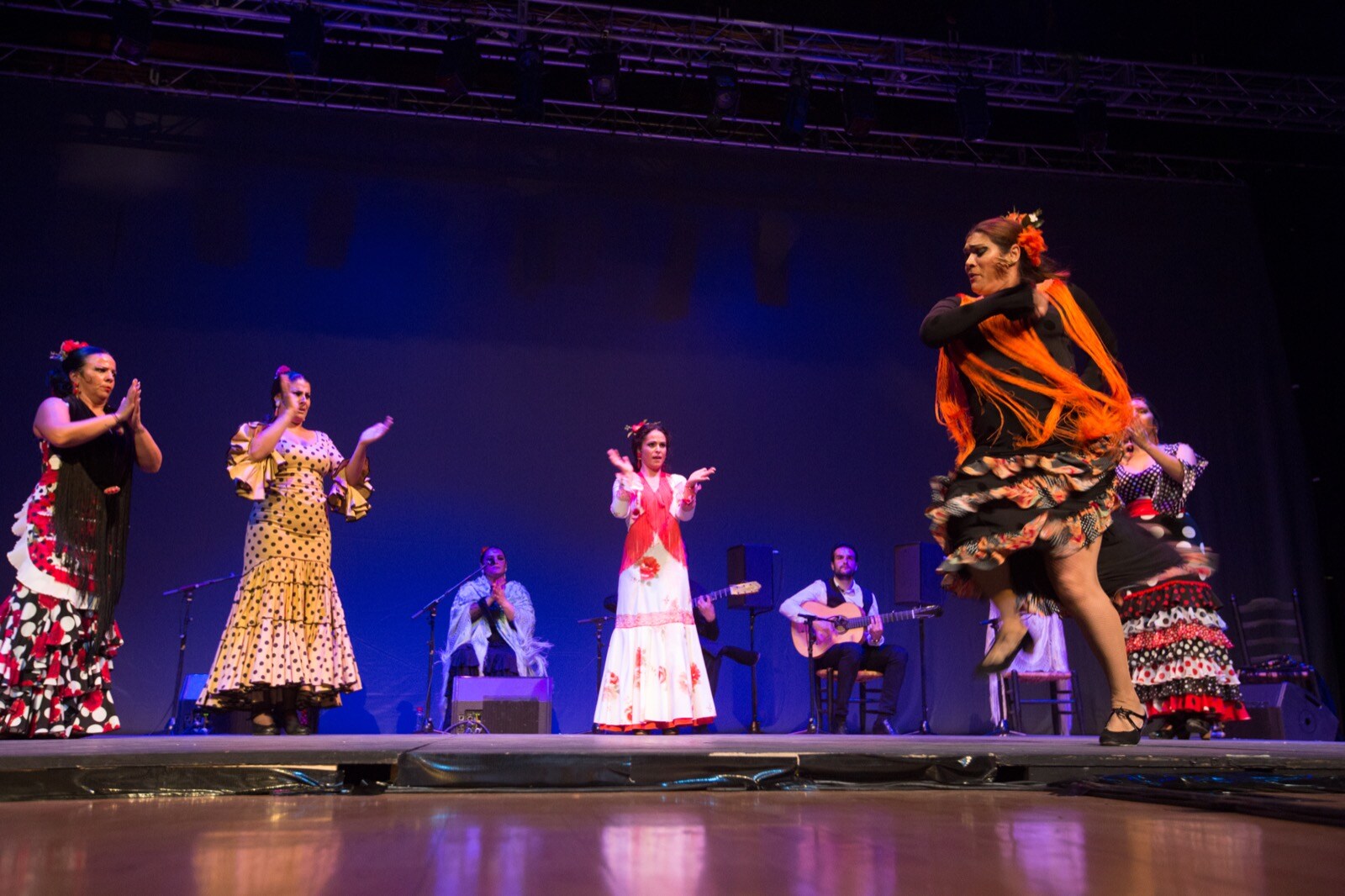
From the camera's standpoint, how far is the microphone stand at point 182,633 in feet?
22.6

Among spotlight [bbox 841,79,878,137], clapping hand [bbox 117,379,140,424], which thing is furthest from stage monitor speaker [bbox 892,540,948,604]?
clapping hand [bbox 117,379,140,424]

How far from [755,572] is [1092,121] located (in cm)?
412

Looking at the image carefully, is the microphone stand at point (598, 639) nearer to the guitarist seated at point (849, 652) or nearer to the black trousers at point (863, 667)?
the guitarist seated at point (849, 652)

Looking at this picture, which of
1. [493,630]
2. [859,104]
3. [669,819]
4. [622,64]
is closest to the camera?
[669,819]

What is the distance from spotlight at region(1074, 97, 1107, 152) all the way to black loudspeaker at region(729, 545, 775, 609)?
3.84 meters

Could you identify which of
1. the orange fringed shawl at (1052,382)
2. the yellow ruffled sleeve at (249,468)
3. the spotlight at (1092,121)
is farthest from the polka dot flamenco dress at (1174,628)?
the spotlight at (1092,121)

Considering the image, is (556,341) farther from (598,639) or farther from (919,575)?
(919,575)

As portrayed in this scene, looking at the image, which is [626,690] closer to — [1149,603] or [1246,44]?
[1149,603]

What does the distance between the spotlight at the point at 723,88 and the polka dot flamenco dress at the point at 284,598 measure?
410 centimetres

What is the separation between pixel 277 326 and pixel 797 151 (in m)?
4.34

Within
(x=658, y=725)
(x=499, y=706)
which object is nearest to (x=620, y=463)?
(x=658, y=725)

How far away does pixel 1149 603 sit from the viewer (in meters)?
4.40

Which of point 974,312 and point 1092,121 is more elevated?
point 1092,121

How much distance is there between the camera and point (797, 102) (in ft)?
25.4
